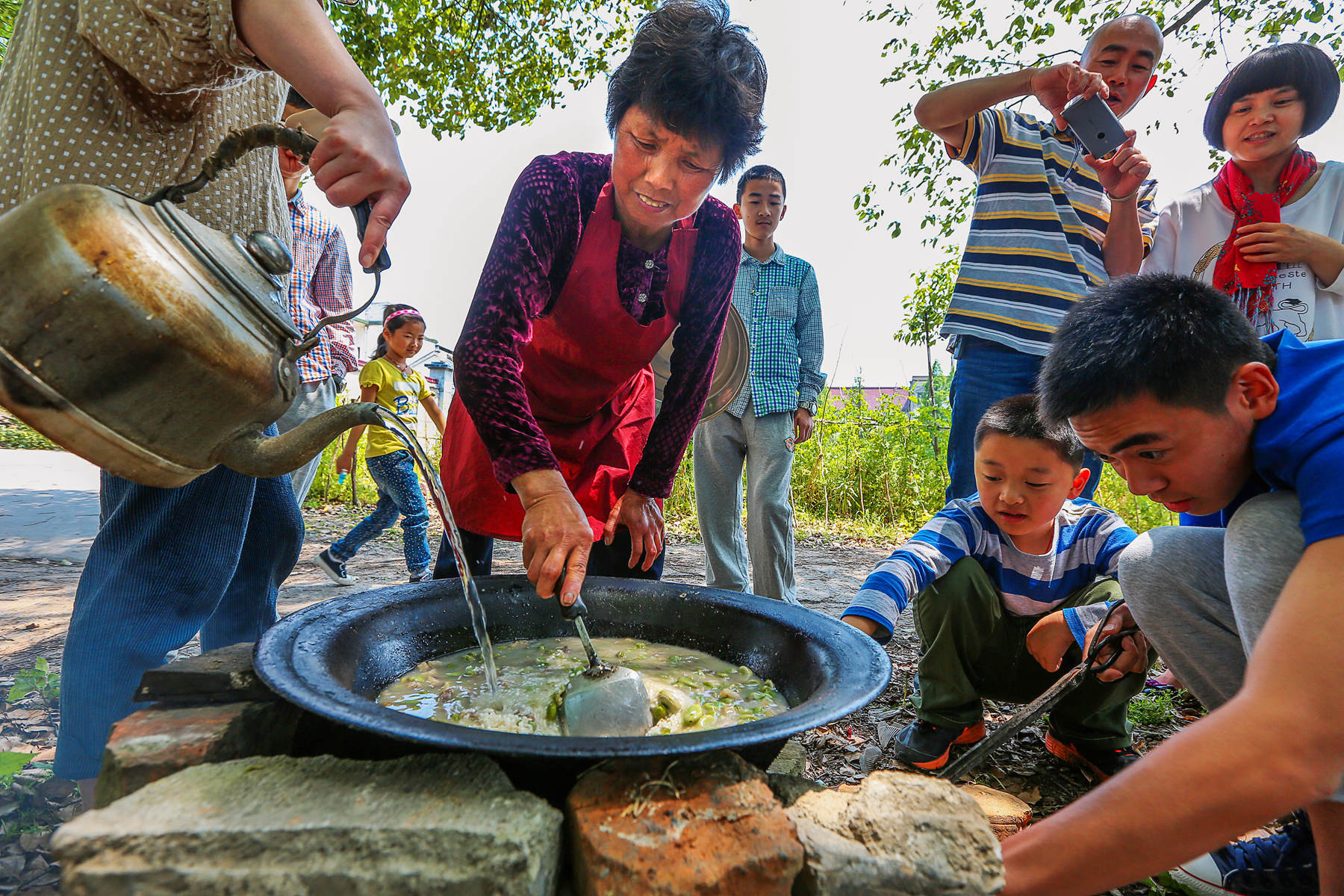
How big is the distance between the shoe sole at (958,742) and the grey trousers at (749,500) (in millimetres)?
1449

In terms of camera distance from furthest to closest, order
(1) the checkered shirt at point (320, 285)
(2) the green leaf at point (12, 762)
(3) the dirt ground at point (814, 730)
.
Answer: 1. (1) the checkered shirt at point (320, 285)
2. (3) the dirt ground at point (814, 730)
3. (2) the green leaf at point (12, 762)

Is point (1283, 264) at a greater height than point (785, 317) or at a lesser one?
greater

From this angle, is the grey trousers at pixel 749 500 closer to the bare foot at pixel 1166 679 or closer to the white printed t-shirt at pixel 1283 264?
the bare foot at pixel 1166 679

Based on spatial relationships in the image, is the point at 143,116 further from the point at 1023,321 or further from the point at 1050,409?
the point at 1023,321

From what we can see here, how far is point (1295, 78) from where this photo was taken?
96.3 inches

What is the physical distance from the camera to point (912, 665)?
332 centimetres

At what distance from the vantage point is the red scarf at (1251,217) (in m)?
2.47

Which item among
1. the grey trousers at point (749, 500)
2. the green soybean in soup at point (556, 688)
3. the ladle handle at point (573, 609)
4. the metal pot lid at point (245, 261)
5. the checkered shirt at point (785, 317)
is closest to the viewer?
the metal pot lid at point (245, 261)

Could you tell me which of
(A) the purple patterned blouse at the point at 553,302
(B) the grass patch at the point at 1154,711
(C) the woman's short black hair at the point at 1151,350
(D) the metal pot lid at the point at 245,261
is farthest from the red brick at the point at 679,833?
(B) the grass patch at the point at 1154,711

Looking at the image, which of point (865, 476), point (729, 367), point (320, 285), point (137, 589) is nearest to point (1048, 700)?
point (729, 367)

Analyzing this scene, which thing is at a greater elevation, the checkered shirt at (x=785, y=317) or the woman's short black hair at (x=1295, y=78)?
the woman's short black hair at (x=1295, y=78)

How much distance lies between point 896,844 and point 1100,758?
5.39 ft

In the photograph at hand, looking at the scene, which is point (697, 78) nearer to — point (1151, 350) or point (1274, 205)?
point (1151, 350)

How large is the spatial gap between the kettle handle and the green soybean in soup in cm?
104
